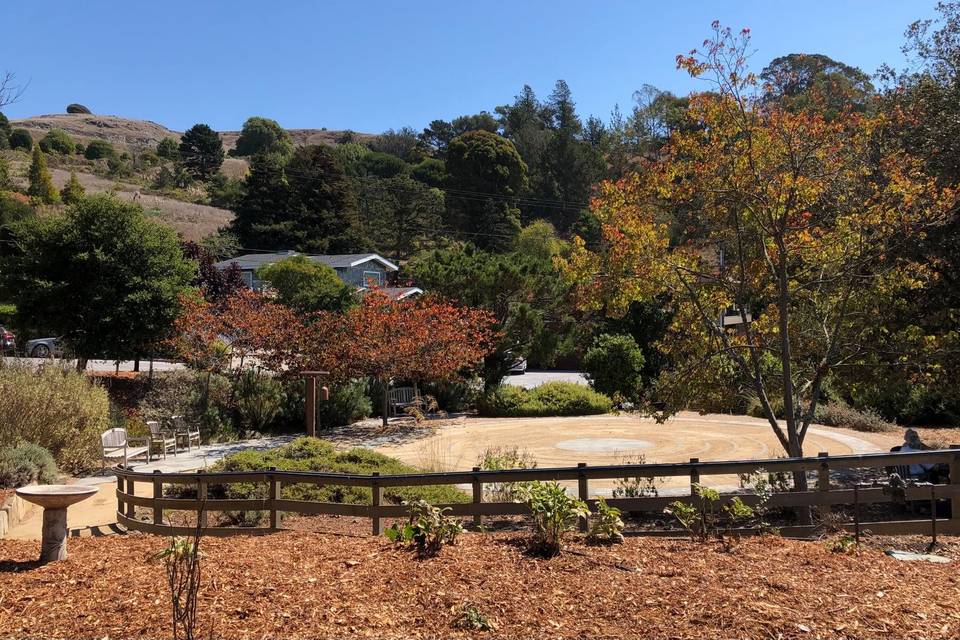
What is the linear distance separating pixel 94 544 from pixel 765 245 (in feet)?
29.5

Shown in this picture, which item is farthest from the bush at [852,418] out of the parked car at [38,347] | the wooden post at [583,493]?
the parked car at [38,347]

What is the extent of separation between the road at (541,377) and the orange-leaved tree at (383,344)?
14.5m

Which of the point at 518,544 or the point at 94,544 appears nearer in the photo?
the point at 518,544

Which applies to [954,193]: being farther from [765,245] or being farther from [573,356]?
[573,356]

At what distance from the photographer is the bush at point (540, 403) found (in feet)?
73.2

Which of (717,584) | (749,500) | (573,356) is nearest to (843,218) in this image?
(749,500)

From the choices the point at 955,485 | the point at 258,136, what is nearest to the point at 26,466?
the point at 955,485

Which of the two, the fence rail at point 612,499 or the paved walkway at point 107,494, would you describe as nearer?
the fence rail at point 612,499

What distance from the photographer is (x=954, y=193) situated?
31.7 ft

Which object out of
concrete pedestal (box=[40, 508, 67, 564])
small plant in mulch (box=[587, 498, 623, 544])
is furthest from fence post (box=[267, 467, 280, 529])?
small plant in mulch (box=[587, 498, 623, 544])

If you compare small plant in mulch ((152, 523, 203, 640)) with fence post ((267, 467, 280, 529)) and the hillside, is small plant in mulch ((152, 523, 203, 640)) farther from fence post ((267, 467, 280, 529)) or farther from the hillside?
the hillside

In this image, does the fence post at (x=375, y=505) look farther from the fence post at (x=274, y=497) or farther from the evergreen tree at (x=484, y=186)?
the evergreen tree at (x=484, y=186)

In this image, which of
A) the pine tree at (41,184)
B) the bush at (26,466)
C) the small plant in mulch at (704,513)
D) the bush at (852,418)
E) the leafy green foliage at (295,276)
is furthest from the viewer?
the pine tree at (41,184)

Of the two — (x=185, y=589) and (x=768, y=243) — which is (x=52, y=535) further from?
(x=768, y=243)
